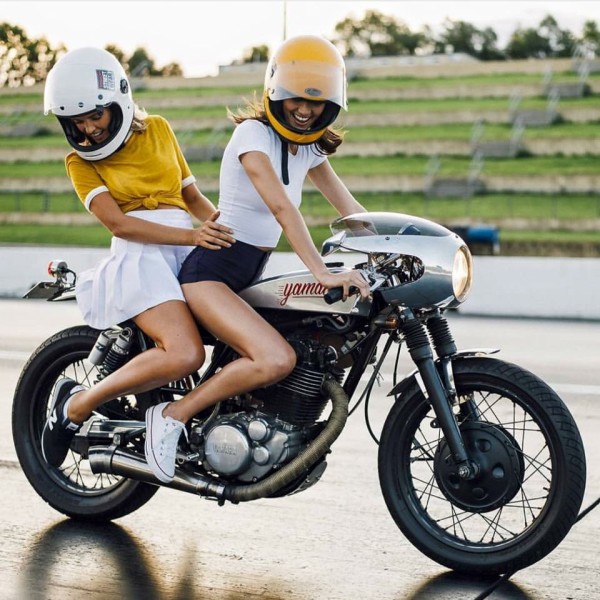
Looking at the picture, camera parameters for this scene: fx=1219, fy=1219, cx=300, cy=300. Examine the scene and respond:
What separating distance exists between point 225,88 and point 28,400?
56.2m

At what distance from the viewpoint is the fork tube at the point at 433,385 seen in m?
4.54

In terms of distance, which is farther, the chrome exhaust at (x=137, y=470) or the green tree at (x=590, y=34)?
the green tree at (x=590, y=34)

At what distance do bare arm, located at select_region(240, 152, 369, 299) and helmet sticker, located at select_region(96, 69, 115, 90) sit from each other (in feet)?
2.25

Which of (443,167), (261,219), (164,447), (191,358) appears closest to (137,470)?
(164,447)

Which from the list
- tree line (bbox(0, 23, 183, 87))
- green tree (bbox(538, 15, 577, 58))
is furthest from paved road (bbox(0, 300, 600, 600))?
green tree (bbox(538, 15, 577, 58))

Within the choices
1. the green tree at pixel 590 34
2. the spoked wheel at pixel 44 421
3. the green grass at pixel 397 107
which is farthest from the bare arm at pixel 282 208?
the green tree at pixel 590 34

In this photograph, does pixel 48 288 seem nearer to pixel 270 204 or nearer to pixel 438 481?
pixel 270 204

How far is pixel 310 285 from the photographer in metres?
4.68

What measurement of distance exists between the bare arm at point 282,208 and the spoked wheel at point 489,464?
64 centimetres

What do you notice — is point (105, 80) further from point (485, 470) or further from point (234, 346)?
point (485, 470)

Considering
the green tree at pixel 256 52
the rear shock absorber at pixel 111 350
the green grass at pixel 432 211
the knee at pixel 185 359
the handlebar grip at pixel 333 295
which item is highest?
the handlebar grip at pixel 333 295

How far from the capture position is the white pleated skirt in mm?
4906

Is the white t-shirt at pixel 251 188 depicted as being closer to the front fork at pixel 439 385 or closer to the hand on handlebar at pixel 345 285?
the hand on handlebar at pixel 345 285

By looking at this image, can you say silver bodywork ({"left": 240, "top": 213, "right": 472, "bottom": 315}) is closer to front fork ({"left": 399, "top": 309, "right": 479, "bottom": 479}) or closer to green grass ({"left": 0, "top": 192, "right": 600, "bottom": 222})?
front fork ({"left": 399, "top": 309, "right": 479, "bottom": 479})
